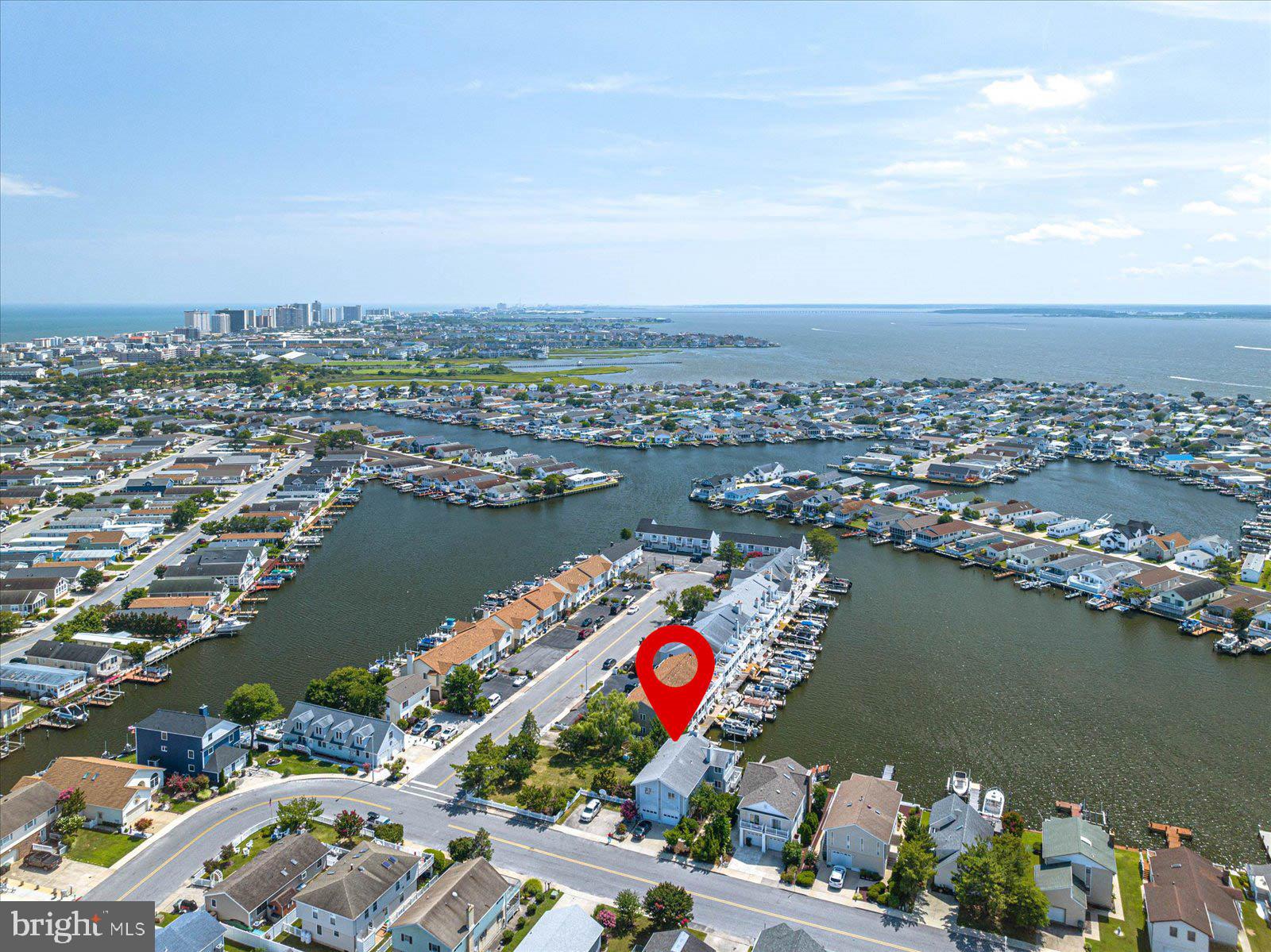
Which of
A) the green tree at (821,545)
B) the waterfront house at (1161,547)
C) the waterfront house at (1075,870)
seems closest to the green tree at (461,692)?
the waterfront house at (1075,870)

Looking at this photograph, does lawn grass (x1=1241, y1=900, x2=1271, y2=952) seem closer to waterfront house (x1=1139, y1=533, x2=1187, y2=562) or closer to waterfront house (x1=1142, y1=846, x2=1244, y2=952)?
waterfront house (x1=1142, y1=846, x2=1244, y2=952)

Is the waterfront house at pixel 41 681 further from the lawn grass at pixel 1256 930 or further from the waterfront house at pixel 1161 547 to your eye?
the waterfront house at pixel 1161 547

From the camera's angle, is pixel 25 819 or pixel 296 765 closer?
pixel 25 819

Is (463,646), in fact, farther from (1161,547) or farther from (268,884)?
(1161,547)

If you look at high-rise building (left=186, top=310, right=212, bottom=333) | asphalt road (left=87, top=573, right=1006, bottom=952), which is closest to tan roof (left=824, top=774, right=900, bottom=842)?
→ asphalt road (left=87, top=573, right=1006, bottom=952)

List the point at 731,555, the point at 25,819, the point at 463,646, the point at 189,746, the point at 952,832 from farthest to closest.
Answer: the point at 731,555
the point at 463,646
the point at 189,746
the point at 25,819
the point at 952,832

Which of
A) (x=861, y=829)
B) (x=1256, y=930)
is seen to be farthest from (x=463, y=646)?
(x=1256, y=930)
